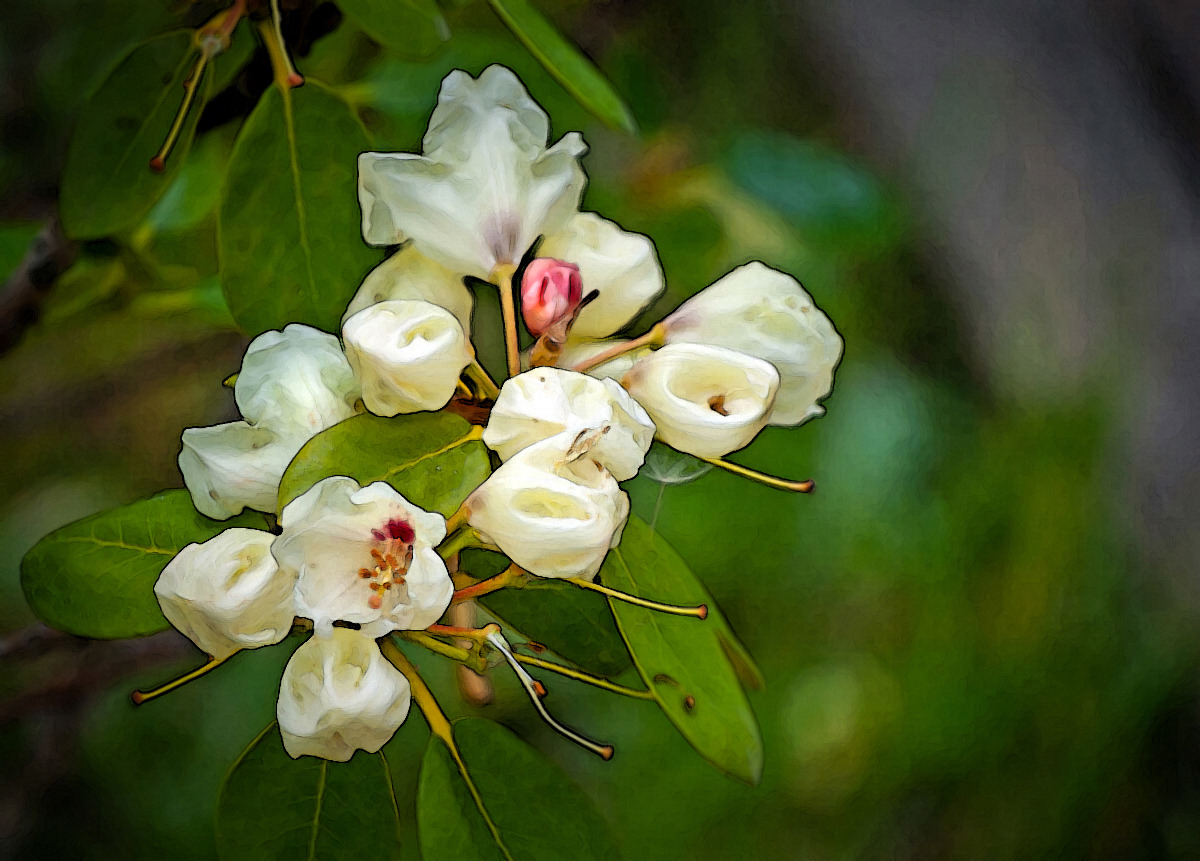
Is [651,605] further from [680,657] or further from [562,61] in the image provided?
[562,61]

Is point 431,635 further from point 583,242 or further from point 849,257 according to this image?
point 849,257

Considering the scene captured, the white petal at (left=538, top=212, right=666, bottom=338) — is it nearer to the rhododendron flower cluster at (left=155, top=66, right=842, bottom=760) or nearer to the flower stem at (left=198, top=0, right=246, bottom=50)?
the rhododendron flower cluster at (left=155, top=66, right=842, bottom=760)

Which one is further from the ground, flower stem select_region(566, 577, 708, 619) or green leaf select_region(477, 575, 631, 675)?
flower stem select_region(566, 577, 708, 619)

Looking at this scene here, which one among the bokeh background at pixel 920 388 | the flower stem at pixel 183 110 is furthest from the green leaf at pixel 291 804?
the flower stem at pixel 183 110

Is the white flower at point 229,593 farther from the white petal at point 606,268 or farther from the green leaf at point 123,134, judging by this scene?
the green leaf at point 123,134

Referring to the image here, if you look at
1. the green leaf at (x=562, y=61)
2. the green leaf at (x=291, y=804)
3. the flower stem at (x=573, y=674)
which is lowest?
the green leaf at (x=291, y=804)

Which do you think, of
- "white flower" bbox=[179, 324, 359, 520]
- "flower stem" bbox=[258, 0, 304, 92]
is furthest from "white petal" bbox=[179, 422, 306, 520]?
"flower stem" bbox=[258, 0, 304, 92]

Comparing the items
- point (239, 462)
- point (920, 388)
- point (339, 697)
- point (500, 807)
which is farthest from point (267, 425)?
point (920, 388)

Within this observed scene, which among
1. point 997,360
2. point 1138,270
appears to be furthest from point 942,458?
point 1138,270
